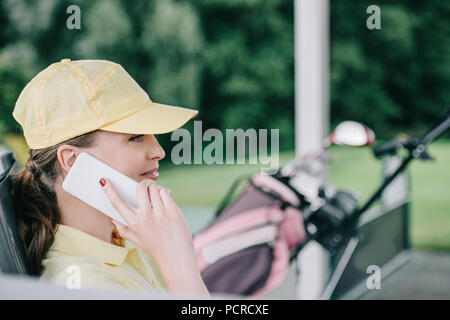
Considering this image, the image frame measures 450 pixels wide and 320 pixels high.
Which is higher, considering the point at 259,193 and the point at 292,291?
the point at 259,193

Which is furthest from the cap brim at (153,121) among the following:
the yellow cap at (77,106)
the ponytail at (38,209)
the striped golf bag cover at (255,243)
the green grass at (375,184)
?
the green grass at (375,184)

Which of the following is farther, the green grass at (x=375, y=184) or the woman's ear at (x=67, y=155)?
the green grass at (x=375, y=184)

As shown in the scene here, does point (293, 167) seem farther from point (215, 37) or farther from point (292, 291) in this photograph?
point (215, 37)

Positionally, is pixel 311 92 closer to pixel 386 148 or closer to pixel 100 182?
pixel 386 148

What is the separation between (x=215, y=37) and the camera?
13.2 ft

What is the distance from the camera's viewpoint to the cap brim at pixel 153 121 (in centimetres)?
76

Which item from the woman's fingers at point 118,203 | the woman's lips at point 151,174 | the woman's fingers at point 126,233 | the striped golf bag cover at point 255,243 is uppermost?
the woman's lips at point 151,174

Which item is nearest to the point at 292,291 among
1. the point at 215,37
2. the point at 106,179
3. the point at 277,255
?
the point at 277,255

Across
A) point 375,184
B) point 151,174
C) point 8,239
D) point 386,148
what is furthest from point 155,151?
point 375,184

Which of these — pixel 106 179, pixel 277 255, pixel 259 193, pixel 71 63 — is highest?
pixel 71 63

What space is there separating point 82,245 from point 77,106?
0.22 metres

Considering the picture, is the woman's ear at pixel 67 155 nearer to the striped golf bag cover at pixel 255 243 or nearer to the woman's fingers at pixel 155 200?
the woman's fingers at pixel 155 200

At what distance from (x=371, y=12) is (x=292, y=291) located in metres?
1.13
